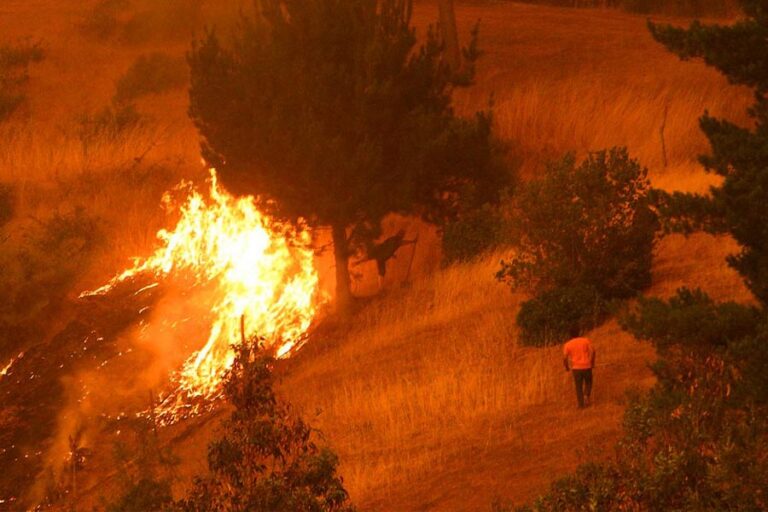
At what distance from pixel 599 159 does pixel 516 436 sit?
6440 mm

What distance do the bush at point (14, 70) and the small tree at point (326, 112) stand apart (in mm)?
16662

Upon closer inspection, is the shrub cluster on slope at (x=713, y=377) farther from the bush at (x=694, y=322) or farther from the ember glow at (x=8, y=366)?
the ember glow at (x=8, y=366)

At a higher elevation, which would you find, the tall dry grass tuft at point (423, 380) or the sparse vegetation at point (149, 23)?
the sparse vegetation at point (149, 23)

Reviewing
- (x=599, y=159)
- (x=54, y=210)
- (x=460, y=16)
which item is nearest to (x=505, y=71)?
(x=460, y=16)

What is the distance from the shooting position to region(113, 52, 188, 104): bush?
124 ft

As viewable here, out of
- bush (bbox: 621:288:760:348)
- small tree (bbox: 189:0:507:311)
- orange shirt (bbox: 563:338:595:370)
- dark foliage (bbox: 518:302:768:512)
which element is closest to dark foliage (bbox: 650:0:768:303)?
bush (bbox: 621:288:760:348)

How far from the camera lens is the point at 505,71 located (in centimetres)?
3416

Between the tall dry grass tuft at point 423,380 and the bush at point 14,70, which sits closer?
the tall dry grass tuft at point 423,380

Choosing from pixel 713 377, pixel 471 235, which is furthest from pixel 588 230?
pixel 713 377

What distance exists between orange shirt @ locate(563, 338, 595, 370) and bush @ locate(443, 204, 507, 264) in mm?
8961

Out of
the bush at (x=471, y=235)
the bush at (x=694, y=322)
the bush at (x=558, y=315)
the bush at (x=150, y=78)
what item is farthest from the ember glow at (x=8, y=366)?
the bush at (x=694, y=322)

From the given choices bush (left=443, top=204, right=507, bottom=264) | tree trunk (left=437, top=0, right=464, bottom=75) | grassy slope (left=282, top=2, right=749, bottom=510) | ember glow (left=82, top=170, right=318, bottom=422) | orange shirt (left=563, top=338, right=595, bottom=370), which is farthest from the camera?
tree trunk (left=437, top=0, right=464, bottom=75)

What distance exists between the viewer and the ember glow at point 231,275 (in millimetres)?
21594

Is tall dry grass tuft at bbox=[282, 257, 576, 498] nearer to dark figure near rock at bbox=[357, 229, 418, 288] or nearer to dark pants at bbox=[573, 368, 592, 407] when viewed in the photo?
dark pants at bbox=[573, 368, 592, 407]
